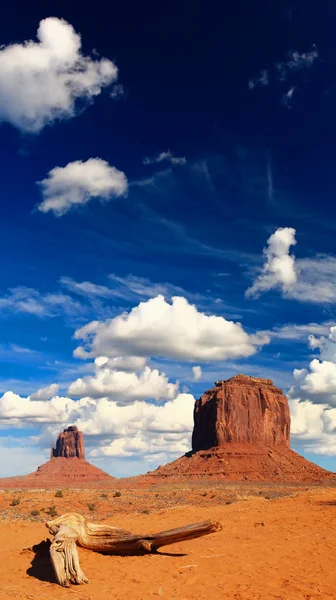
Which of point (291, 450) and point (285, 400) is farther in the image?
point (285, 400)

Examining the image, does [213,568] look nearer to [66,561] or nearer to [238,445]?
[66,561]

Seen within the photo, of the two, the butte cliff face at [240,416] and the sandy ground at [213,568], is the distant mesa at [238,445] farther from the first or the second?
the sandy ground at [213,568]

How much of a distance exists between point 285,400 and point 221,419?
2859 centimetres

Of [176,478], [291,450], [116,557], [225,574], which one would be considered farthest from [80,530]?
[291,450]

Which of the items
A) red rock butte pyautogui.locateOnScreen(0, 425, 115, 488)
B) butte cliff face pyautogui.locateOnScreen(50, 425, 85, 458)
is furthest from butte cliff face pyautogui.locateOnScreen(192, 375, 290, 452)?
butte cliff face pyautogui.locateOnScreen(50, 425, 85, 458)

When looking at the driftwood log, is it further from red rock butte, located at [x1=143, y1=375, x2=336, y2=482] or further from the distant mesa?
red rock butte, located at [x1=143, y1=375, x2=336, y2=482]

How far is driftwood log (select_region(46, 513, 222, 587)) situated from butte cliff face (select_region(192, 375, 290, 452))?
122202mm

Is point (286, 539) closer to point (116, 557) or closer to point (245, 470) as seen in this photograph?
point (116, 557)

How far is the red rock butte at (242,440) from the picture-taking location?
105500 millimetres

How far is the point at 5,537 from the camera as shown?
15797mm

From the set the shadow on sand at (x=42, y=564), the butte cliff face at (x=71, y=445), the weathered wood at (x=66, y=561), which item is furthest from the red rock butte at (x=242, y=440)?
the weathered wood at (x=66, y=561)

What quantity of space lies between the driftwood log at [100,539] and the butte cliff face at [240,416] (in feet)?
401

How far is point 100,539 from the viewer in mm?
12391

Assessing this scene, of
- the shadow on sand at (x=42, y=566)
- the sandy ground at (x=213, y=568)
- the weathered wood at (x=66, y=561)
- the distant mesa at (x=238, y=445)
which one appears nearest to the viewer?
the sandy ground at (x=213, y=568)
